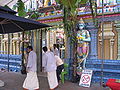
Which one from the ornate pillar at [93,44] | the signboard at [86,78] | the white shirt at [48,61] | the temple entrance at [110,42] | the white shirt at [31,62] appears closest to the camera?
the white shirt at [31,62]

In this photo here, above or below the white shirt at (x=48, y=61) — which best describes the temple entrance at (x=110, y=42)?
above

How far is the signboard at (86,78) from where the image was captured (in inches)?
275

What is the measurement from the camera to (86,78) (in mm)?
7133

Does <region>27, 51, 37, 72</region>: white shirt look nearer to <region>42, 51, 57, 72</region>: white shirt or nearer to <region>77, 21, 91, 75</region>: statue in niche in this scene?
<region>42, 51, 57, 72</region>: white shirt

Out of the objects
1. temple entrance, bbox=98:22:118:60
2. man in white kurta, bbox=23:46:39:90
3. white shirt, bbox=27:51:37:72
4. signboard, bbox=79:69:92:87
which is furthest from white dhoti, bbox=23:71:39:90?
temple entrance, bbox=98:22:118:60

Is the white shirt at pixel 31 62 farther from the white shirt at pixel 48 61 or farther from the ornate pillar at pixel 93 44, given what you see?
the ornate pillar at pixel 93 44

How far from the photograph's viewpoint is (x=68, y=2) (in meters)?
7.07

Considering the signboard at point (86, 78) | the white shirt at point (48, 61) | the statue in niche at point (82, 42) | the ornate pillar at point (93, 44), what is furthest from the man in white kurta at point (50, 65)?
the ornate pillar at point (93, 44)

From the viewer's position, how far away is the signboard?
Answer: 699 centimetres

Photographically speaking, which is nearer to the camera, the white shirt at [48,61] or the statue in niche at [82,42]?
the white shirt at [48,61]

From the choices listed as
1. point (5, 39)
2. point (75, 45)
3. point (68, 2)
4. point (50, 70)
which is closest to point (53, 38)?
point (75, 45)

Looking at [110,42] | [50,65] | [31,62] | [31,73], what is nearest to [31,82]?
[31,73]

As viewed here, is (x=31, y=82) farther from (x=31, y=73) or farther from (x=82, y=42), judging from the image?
(x=82, y=42)

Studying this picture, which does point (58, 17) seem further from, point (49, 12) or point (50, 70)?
point (50, 70)
